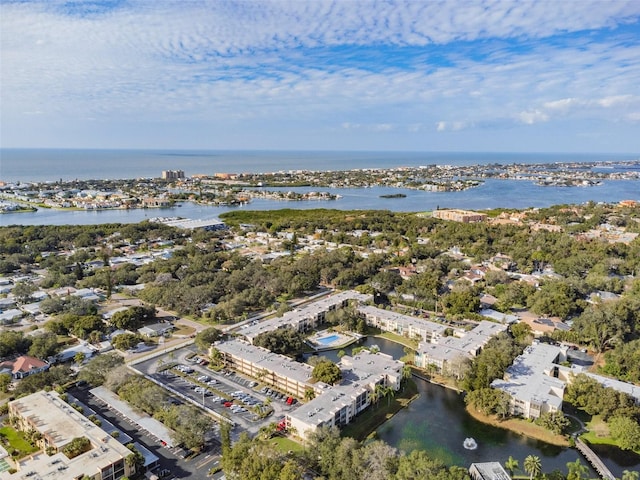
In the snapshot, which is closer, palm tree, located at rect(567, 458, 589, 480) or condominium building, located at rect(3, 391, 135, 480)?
palm tree, located at rect(567, 458, 589, 480)

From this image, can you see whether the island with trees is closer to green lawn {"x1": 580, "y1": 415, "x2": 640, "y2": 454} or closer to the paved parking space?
green lawn {"x1": 580, "y1": 415, "x2": 640, "y2": 454}

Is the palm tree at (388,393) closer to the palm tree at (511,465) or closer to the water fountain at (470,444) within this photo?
the water fountain at (470,444)

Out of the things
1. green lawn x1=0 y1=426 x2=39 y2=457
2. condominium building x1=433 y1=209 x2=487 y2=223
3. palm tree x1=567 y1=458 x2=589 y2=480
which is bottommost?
green lawn x1=0 y1=426 x2=39 y2=457

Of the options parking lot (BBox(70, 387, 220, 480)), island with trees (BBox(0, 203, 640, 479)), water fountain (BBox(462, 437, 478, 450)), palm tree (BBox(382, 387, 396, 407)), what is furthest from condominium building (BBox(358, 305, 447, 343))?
parking lot (BBox(70, 387, 220, 480))

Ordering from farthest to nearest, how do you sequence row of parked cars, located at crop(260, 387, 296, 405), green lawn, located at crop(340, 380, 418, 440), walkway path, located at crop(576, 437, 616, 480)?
row of parked cars, located at crop(260, 387, 296, 405) → green lawn, located at crop(340, 380, 418, 440) → walkway path, located at crop(576, 437, 616, 480)

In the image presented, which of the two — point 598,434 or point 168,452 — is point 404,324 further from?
point 168,452

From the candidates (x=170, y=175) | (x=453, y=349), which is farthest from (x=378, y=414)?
(x=170, y=175)

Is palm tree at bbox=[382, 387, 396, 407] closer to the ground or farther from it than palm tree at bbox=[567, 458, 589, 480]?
closer to the ground

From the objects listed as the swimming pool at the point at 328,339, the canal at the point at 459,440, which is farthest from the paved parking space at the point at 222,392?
the swimming pool at the point at 328,339
